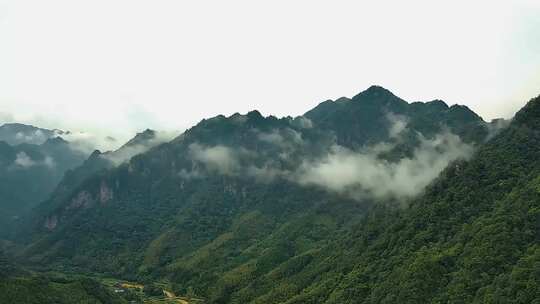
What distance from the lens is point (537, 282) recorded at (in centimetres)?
19050

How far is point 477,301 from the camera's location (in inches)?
7800

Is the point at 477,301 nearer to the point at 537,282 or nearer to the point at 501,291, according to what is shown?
the point at 501,291

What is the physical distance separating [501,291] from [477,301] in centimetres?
895

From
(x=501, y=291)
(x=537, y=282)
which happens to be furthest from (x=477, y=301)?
(x=537, y=282)

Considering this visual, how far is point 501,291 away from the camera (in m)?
195

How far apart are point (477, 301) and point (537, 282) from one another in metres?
21.0

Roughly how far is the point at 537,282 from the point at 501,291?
12.1 m
